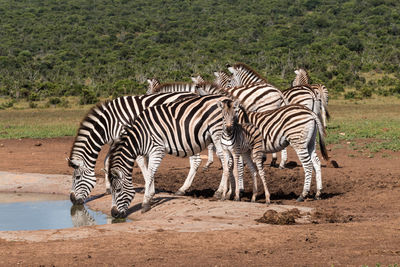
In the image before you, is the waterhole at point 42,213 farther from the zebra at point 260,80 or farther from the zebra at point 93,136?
the zebra at point 260,80

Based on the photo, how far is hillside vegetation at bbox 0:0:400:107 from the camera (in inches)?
1547

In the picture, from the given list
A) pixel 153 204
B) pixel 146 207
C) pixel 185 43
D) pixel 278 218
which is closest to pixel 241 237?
pixel 278 218

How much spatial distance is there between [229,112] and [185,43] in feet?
176

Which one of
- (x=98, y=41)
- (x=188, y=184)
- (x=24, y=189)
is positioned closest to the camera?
(x=188, y=184)

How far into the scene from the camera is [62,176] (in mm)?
12266

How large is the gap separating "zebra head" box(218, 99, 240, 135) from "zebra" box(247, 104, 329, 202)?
1218 millimetres

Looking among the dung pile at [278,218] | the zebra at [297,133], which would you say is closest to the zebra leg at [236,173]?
the zebra at [297,133]

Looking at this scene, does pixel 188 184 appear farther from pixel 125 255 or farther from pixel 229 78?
pixel 229 78

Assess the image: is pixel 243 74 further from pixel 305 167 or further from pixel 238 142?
pixel 238 142

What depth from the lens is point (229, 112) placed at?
386 inches

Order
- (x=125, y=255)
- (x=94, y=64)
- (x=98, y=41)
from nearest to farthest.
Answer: (x=125, y=255) < (x=94, y=64) < (x=98, y=41)

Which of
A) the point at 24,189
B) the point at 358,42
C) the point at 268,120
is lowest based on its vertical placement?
the point at 24,189

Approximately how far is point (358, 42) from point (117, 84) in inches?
1011

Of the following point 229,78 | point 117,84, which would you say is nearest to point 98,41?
point 117,84
